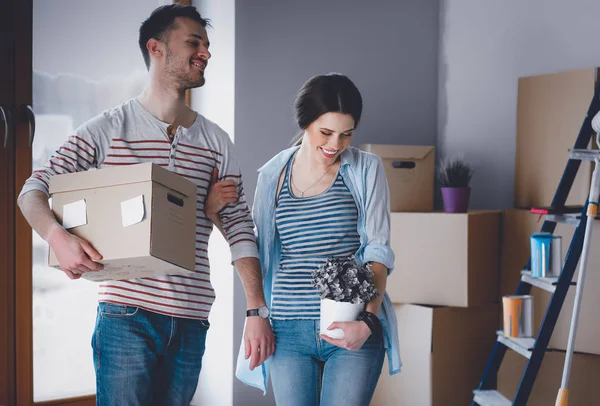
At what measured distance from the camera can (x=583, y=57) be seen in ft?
9.83

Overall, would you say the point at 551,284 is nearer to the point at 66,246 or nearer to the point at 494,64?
the point at 494,64

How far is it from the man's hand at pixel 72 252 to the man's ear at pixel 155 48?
51cm

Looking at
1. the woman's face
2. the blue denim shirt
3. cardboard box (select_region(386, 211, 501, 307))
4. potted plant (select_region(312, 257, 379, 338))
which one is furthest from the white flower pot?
cardboard box (select_region(386, 211, 501, 307))

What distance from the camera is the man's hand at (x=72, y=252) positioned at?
1344mm

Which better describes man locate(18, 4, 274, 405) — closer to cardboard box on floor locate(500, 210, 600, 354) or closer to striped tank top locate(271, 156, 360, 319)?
striped tank top locate(271, 156, 360, 319)

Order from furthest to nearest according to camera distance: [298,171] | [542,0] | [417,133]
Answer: [417,133], [542,0], [298,171]

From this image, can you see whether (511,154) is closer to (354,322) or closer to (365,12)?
(365,12)

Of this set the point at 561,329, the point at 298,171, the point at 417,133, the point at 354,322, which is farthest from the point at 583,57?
the point at 354,322

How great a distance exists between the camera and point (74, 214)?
139cm

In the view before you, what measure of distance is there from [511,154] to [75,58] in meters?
1.99

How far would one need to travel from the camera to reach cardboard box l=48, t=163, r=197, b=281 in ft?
4.37

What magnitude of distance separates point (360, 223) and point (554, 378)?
157 centimetres

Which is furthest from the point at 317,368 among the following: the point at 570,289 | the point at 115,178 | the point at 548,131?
the point at 548,131

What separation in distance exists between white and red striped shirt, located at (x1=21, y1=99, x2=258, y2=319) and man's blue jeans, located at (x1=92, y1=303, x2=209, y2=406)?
27mm
